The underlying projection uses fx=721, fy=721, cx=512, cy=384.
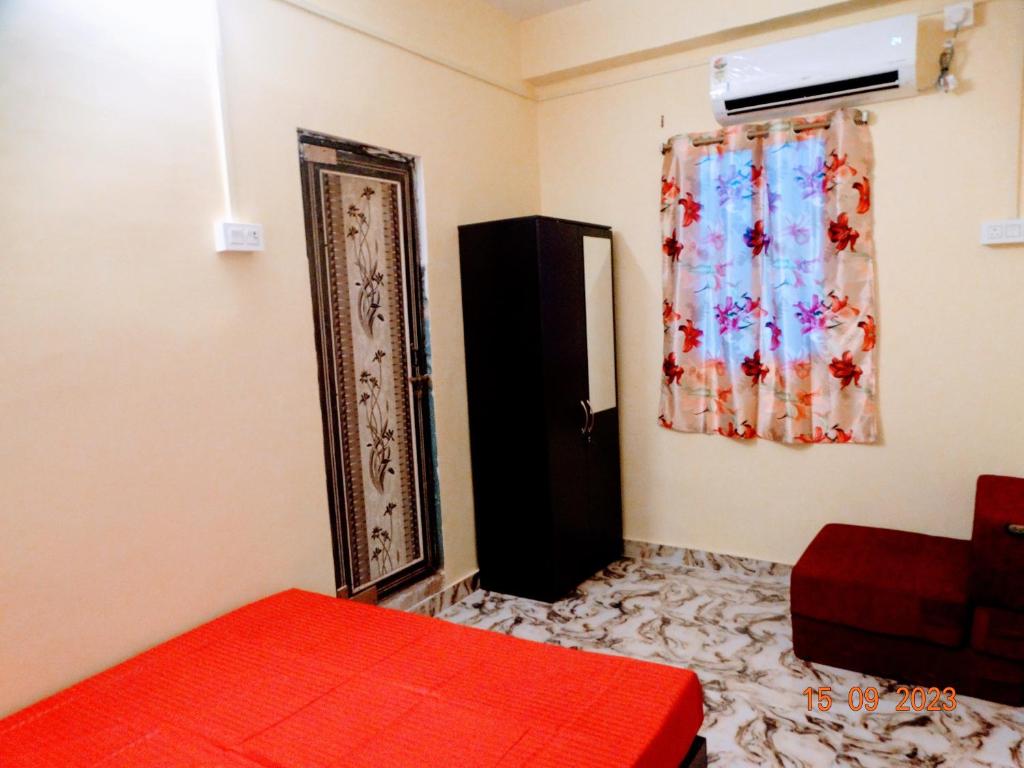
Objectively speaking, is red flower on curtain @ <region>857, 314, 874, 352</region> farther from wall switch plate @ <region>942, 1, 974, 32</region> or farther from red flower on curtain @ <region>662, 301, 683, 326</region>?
wall switch plate @ <region>942, 1, 974, 32</region>

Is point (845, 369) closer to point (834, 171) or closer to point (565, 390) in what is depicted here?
point (834, 171)

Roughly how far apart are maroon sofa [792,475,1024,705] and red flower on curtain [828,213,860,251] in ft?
3.57

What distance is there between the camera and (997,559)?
7.45 feet

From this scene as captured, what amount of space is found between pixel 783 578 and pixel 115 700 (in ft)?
9.28

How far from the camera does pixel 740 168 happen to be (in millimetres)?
3330

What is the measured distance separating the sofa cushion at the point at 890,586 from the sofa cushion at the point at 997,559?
9 cm

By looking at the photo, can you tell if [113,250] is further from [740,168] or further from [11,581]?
[740,168]

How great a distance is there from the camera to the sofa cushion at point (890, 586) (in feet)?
7.82

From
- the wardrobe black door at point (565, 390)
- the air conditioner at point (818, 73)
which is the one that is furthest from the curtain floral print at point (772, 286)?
the wardrobe black door at point (565, 390)

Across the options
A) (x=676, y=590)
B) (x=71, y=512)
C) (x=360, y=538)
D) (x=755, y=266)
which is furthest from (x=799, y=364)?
(x=71, y=512)

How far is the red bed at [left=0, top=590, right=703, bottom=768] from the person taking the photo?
1.50m

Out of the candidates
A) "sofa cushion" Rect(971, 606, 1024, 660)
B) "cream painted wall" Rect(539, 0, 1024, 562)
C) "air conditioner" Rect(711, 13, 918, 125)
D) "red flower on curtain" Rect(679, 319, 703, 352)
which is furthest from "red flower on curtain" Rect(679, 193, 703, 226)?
"sofa cushion" Rect(971, 606, 1024, 660)

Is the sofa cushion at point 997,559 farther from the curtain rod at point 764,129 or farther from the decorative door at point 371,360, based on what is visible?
the decorative door at point 371,360

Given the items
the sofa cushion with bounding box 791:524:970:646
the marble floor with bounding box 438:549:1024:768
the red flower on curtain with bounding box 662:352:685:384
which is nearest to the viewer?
the marble floor with bounding box 438:549:1024:768
